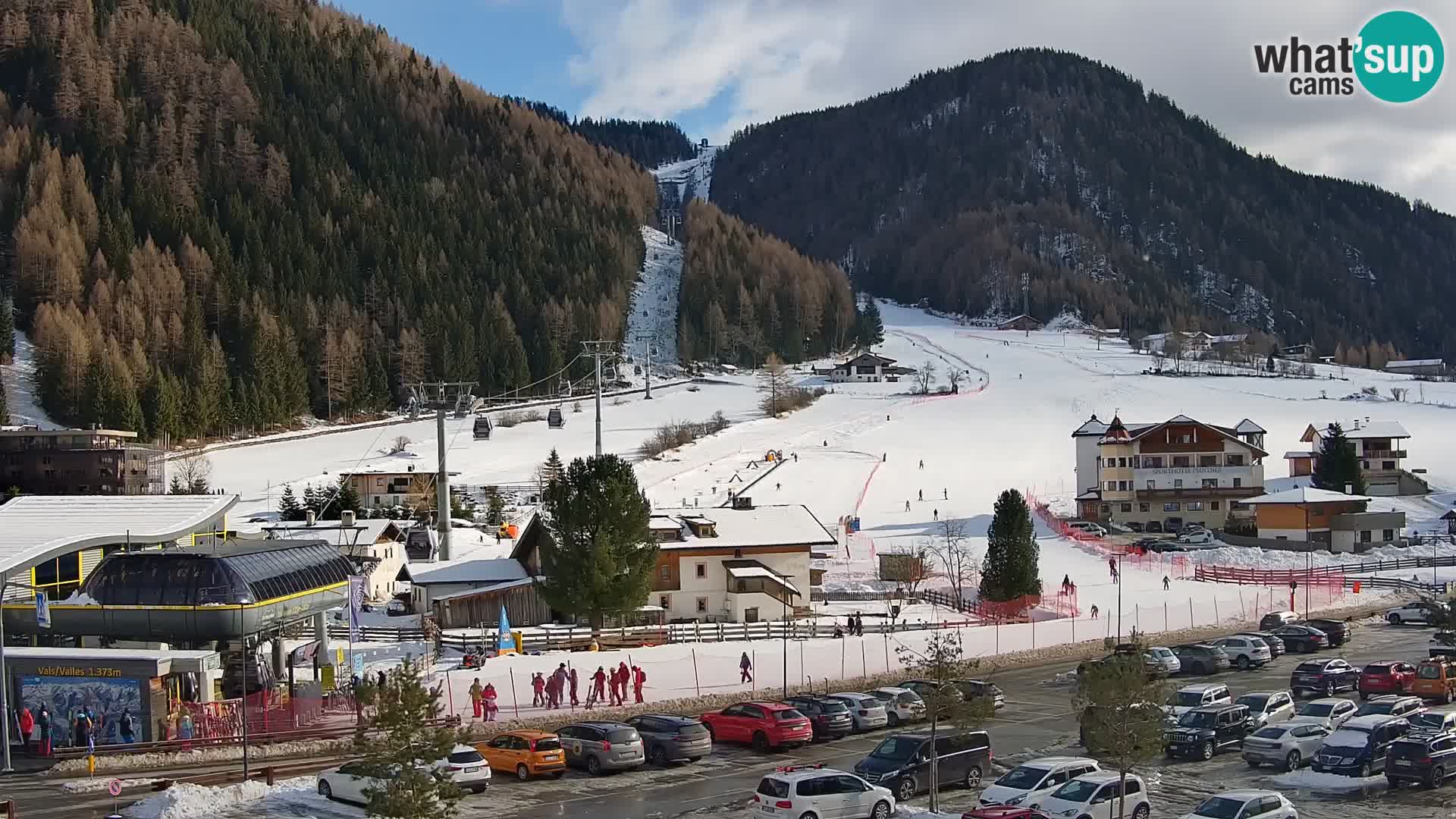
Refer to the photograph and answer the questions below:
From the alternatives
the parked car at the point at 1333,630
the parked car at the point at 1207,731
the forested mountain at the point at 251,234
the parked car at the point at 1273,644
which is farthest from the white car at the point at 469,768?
the forested mountain at the point at 251,234

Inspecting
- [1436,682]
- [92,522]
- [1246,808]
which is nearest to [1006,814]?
[1246,808]

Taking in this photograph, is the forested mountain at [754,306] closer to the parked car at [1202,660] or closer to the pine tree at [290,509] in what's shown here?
the pine tree at [290,509]

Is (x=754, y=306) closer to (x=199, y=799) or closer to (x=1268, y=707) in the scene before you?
(x=1268, y=707)

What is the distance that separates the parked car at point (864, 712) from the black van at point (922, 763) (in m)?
4.93

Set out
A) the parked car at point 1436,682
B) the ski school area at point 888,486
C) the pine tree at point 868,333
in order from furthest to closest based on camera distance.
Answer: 1. the pine tree at point 868,333
2. the ski school area at point 888,486
3. the parked car at point 1436,682

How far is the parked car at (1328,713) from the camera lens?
27.3 meters

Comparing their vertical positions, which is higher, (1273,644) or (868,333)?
(868,333)

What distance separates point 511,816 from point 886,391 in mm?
120209

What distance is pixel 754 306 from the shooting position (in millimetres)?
180250

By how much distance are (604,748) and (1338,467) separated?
60.4m

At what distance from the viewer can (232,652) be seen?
A: 1289 inches

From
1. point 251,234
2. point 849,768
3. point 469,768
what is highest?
point 251,234

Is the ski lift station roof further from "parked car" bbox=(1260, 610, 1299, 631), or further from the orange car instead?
"parked car" bbox=(1260, 610, 1299, 631)

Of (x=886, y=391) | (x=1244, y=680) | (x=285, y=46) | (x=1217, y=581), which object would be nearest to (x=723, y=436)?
(x=886, y=391)
